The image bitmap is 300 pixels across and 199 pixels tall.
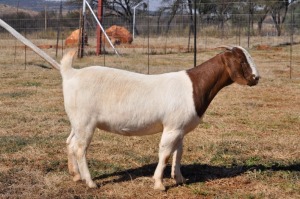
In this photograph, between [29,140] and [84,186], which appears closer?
[84,186]

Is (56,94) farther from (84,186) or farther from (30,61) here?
(30,61)

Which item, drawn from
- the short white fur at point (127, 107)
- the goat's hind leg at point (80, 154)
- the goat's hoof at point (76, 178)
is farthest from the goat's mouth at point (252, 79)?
the goat's hoof at point (76, 178)

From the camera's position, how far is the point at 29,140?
27.2ft

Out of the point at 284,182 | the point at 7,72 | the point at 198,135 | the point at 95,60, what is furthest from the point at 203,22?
the point at 284,182

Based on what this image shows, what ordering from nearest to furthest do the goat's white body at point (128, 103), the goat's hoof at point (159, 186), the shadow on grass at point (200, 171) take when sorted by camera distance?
1. the goat's white body at point (128, 103)
2. the goat's hoof at point (159, 186)
3. the shadow on grass at point (200, 171)

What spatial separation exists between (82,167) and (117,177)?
61 cm

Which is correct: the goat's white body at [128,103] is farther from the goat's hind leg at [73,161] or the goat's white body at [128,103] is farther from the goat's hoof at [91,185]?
the goat's hoof at [91,185]

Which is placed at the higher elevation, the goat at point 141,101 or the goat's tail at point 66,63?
the goat's tail at point 66,63

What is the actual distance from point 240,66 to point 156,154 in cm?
210

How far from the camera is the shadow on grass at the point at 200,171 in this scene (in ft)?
21.8

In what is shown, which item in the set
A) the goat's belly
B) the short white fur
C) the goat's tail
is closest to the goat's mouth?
the short white fur

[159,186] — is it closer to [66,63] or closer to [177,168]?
[177,168]

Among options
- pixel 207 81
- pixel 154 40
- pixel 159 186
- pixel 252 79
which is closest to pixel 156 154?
pixel 159 186

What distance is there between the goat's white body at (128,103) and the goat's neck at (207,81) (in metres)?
0.09
